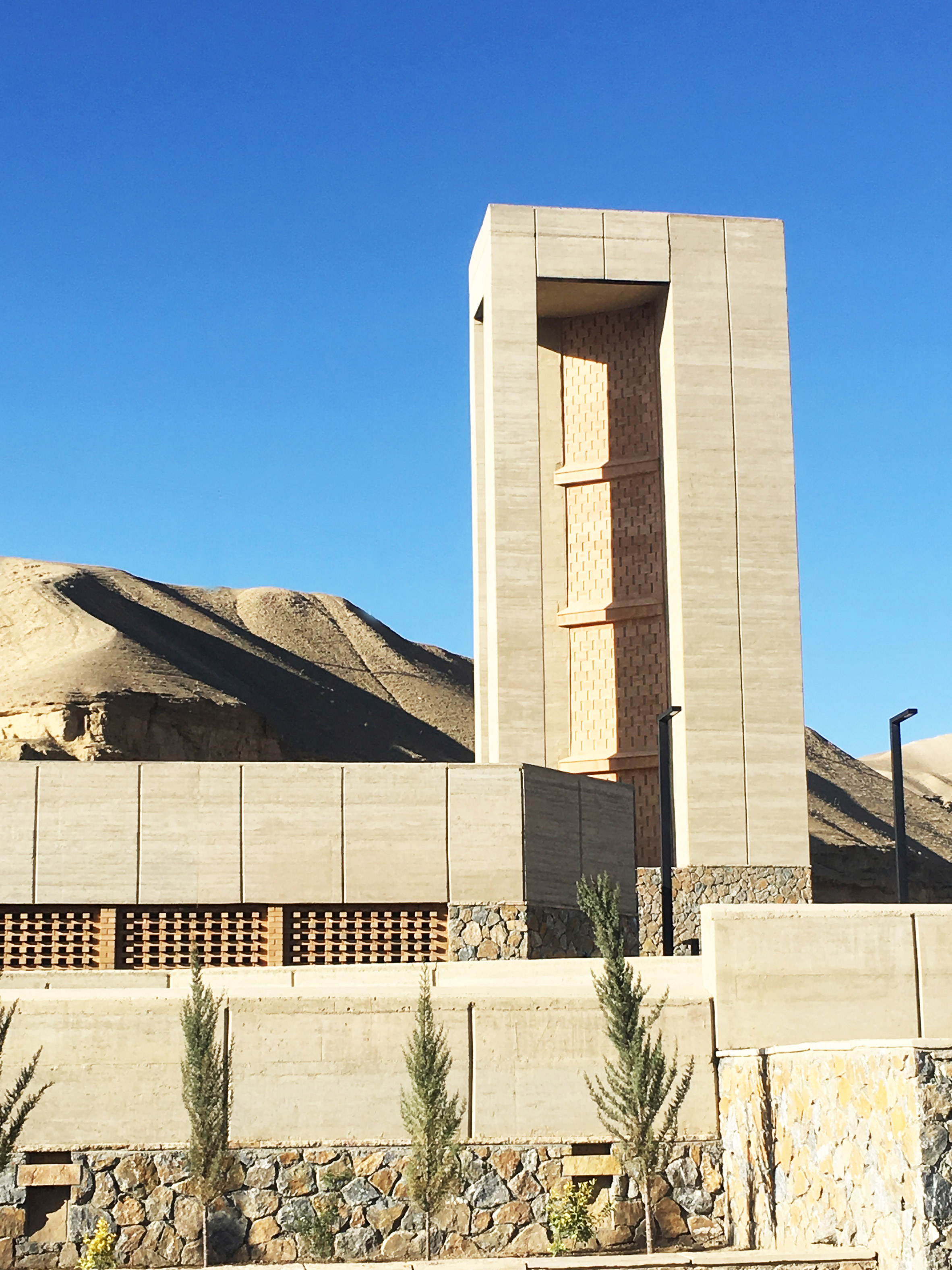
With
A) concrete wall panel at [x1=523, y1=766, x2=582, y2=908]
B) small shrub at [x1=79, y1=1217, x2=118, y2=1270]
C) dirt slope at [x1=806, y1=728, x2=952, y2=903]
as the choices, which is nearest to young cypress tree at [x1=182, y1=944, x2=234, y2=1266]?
small shrub at [x1=79, y1=1217, x2=118, y2=1270]

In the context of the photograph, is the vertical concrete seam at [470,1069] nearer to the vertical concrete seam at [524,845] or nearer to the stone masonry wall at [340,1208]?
the stone masonry wall at [340,1208]

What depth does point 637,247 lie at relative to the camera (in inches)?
1294

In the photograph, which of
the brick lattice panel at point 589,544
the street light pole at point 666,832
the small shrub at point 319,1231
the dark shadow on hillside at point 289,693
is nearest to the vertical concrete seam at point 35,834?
the street light pole at point 666,832

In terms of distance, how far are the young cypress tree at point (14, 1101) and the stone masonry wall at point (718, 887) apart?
18.7 m

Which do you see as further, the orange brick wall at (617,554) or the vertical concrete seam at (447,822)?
the orange brick wall at (617,554)

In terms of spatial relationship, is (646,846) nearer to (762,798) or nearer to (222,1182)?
(762,798)

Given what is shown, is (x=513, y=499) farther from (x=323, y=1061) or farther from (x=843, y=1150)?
(x=843, y=1150)

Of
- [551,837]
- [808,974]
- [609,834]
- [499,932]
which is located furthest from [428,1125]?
[609,834]

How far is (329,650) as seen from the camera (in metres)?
111

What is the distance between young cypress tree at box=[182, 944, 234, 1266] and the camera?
12.9 m

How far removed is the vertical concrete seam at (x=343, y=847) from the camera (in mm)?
22828

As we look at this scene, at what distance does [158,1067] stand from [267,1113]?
100 cm

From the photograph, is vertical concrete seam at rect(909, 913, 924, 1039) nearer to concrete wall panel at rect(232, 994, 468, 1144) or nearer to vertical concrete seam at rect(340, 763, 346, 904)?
concrete wall panel at rect(232, 994, 468, 1144)

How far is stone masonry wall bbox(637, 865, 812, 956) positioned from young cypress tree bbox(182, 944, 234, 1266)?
59.8 feet
